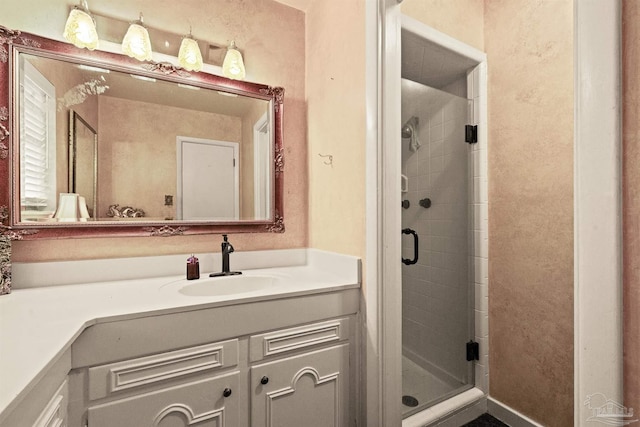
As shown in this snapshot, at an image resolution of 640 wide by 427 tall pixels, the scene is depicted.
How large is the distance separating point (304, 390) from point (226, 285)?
60 centimetres

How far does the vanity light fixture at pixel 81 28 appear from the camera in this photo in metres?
1.31

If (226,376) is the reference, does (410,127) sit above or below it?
above

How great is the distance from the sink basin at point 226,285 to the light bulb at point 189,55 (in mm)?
1093

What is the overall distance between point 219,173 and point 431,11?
1446mm

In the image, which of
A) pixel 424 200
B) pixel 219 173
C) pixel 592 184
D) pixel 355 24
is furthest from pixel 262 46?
pixel 592 184

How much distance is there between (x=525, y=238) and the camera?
5.27ft

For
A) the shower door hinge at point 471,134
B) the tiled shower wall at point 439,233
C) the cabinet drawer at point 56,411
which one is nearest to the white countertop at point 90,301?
the cabinet drawer at point 56,411

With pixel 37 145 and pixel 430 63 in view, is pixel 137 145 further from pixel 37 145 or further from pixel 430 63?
pixel 430 63

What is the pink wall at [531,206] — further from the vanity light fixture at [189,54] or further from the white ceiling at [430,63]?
the vanity light fixture at [189,54]

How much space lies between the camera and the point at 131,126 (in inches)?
56.1

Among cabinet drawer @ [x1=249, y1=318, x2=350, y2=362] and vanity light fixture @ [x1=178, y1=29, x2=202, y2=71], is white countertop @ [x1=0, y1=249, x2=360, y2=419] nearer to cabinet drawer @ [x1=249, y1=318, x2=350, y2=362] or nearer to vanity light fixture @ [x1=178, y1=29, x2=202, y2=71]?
cabinet drawer @ [x1=249, y1=318, x2=350, y2=362]

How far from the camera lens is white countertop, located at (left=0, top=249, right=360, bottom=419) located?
25.0 inches

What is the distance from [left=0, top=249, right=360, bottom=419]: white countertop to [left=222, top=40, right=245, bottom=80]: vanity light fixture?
1.01 meters

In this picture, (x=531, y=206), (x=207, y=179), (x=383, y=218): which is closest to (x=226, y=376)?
(x=383, y=218)
